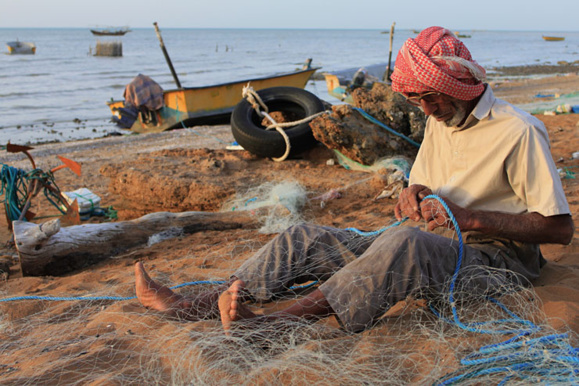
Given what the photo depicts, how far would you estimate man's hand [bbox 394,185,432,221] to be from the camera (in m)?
2.56

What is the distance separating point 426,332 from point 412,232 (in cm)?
46

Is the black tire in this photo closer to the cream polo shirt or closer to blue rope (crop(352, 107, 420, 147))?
blue rope (crop(352, 107, 420, 147))

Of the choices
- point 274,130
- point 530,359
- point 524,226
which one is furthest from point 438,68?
point 274,130

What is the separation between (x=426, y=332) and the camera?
217 cm

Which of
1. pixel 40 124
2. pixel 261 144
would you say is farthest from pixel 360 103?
pixel 40 124

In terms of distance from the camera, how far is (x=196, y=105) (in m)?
14.1

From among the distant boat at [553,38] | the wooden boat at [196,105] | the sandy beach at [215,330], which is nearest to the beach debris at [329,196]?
the sandy beach at [215,330]

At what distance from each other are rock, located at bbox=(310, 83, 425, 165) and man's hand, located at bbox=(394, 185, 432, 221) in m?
3.52

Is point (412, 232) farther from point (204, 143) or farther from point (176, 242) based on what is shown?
point (204, 143)

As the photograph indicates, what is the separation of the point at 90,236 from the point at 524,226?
358 centimetres

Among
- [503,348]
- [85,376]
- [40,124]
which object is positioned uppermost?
[503,348]

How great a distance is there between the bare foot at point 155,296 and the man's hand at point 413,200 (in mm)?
1314

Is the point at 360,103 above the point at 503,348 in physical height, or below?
above

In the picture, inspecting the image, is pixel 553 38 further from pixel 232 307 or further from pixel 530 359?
pixel 232 307
